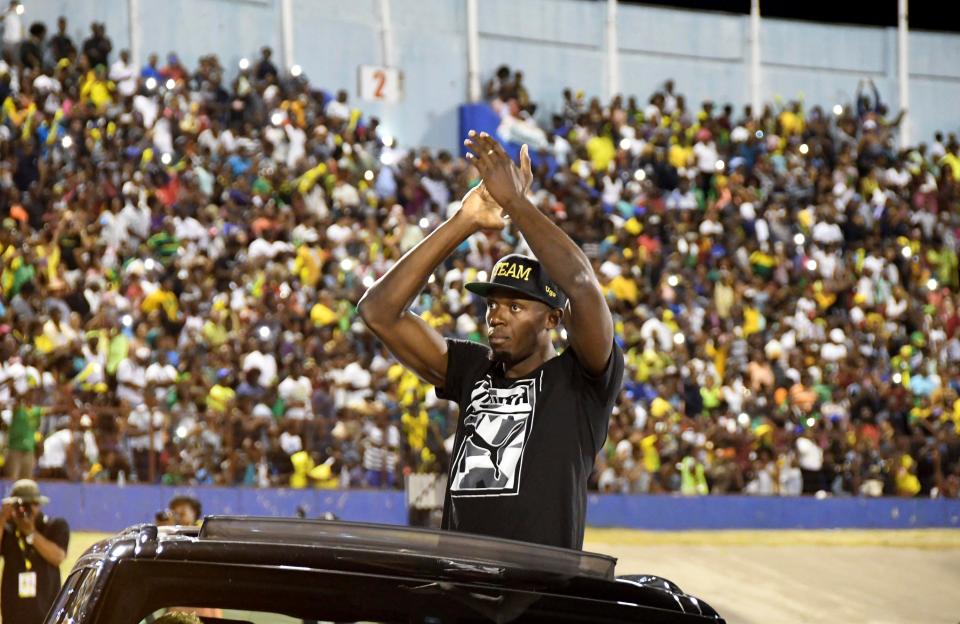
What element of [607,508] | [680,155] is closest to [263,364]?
[607,508]

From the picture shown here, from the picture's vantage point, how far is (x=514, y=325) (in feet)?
14.0

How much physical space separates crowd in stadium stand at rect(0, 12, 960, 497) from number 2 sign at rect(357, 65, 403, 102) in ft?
1.97

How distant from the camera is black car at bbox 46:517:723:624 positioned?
2.71 meters

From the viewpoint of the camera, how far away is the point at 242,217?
1769cm

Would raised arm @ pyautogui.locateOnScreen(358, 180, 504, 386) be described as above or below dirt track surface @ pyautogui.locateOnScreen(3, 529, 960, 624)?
above

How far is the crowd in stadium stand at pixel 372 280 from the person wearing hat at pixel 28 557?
477cm

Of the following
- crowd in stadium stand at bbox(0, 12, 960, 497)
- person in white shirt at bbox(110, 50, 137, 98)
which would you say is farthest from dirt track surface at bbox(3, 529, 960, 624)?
person in white shirt at bbox(110, 50, 137, 98)

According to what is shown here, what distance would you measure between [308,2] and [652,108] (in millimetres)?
5626

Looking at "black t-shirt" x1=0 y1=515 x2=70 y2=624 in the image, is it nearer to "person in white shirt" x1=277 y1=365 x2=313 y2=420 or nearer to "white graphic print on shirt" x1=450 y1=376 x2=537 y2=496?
"white graphic print on shirt" x1=450 y1=376 x2=537 y2=496

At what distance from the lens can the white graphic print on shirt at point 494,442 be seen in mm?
4035

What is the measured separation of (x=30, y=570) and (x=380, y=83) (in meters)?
15.7

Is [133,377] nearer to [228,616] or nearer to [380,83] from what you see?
[380,83]

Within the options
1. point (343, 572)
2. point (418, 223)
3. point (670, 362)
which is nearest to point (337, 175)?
point (418, 223)

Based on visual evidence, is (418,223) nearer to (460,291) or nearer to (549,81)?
(460,291)
